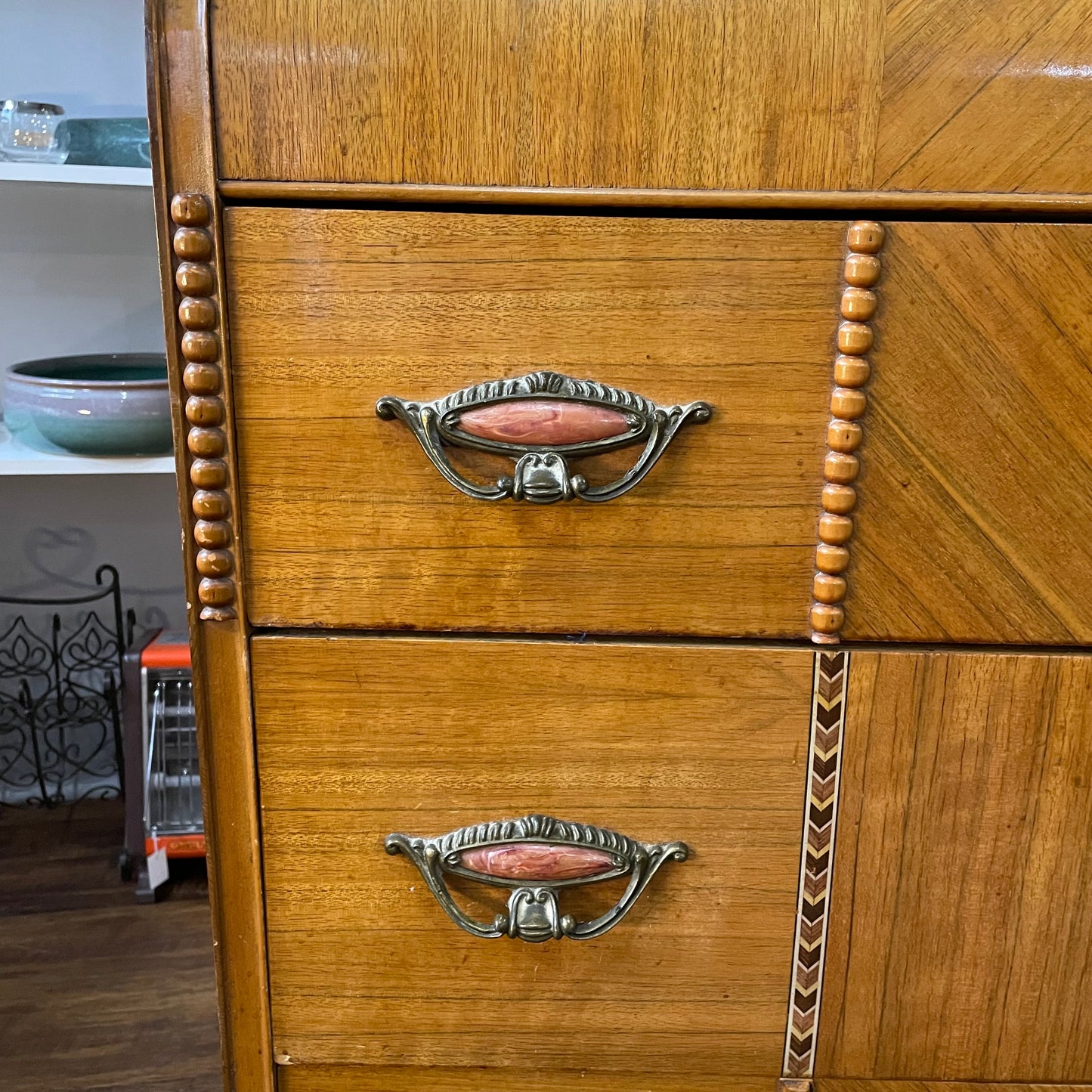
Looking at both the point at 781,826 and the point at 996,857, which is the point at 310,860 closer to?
the point at 781,826

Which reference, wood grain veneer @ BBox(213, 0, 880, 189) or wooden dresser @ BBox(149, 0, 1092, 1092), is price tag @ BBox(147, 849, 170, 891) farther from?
wood grain veneer @ BBox(213, 0, 880, 189)

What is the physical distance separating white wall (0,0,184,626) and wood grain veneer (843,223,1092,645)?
84cm

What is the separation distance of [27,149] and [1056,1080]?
1.04 m

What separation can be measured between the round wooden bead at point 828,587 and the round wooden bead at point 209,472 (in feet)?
0.95

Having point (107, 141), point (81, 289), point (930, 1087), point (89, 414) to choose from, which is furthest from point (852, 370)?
point (81, 289)

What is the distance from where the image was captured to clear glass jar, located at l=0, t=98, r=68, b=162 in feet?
2.80

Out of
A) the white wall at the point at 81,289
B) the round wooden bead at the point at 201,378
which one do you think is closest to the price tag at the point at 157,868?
the white wall at the point at 81,289

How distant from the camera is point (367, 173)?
0.43 m

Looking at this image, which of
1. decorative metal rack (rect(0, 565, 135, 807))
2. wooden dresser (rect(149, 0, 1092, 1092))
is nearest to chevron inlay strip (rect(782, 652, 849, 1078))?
wooden dresser (rect(149, 0, 1092, 1092))

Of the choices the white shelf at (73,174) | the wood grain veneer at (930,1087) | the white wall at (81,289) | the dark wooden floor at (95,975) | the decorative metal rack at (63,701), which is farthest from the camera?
the decorative metal rack at (63,701)

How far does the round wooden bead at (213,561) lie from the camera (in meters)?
0.47

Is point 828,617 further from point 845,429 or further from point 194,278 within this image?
point 194,278

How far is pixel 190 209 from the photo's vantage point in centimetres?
43

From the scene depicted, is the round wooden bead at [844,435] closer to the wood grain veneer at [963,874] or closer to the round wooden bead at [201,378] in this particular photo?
the wood grain veneer at [963,874]
